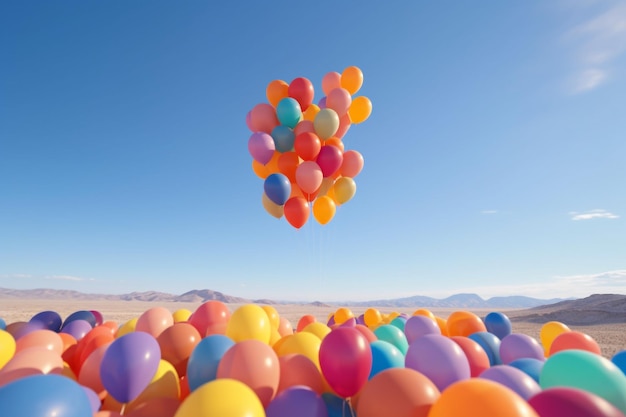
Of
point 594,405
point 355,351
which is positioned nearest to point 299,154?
point 355,351

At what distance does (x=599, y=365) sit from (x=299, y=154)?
17.6 ft

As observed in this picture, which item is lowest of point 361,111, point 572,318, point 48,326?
point 572,318

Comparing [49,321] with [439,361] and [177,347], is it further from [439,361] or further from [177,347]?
A: [439,361]

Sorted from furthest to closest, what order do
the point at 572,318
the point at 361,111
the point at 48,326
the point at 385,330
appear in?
the point at 572,318 < the point at 361,111 < the point at 48,326 < the point at 385,330

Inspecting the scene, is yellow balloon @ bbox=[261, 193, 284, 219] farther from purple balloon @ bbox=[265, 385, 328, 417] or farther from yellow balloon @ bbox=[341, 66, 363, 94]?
purple balloon @ bbox=[265, 385, 328, 417]

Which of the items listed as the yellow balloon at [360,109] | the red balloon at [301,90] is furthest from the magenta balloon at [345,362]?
the yellow balloon at [360,109]

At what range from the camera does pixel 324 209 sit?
7.18 m

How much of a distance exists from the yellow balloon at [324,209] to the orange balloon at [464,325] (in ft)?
10.6

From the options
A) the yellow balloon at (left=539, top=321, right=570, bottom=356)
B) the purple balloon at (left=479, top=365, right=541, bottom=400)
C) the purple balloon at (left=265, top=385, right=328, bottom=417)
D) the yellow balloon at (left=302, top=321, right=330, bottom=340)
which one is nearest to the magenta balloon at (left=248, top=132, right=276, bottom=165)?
the yellow balloon at (left=302, top=321, right=330, bottom=340)

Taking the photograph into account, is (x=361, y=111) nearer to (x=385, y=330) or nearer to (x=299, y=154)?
(x=299, y=154)

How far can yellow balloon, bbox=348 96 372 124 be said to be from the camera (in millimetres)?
7703

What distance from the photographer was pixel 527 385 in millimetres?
2805

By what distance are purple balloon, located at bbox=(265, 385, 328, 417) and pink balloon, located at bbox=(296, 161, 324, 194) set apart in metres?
4.17

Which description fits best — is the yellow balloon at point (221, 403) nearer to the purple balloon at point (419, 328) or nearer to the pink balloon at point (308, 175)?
the purple balloon at point (419, 328)
